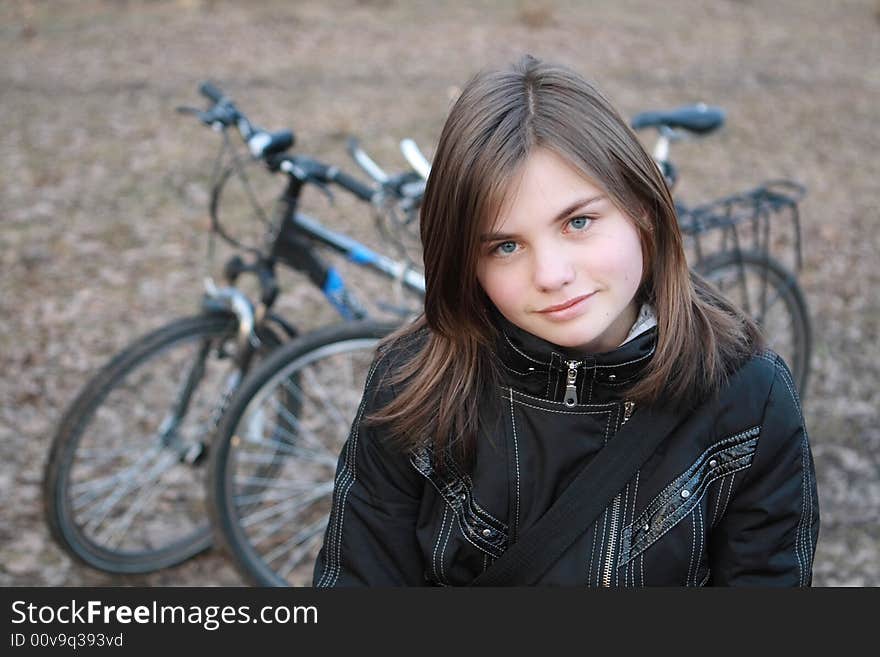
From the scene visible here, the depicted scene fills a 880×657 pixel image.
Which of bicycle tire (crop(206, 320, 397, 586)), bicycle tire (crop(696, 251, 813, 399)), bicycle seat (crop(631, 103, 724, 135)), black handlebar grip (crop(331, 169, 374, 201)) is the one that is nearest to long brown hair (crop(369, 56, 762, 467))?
bicycle tire (crop(206, 320, 397, 586))

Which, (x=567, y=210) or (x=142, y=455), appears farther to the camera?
(x=142, y=455)

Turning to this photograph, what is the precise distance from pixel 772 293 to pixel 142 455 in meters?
2.65

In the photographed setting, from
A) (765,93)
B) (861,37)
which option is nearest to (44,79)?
(765,93)

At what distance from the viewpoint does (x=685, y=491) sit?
174 centimetres

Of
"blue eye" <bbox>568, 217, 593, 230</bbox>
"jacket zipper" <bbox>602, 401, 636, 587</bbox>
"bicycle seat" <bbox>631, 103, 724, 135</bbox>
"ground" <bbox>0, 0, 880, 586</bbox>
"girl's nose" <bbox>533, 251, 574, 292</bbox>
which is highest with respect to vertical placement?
"ground" <bbox>0, 0, 880, 586</bbox>

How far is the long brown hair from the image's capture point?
1593 millimetres

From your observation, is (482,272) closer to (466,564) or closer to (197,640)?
(466,564)

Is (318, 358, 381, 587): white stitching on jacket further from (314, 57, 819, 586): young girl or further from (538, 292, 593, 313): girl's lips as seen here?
(538, 292, 593, 313): girl's lips

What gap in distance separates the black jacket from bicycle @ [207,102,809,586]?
3.53ft

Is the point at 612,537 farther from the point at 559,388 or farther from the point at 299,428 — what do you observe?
the point at 299,428

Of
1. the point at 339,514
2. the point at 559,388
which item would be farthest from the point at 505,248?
the point at 339,514

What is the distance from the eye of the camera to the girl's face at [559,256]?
1.60 m

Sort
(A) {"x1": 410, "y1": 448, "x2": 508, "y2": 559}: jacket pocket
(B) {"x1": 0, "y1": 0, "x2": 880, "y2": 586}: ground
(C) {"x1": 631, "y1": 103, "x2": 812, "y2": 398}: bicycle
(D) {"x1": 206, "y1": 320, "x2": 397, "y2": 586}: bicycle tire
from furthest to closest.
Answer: (B) {"x1": 0, "y1": 0, "x2": 880, "y2": 586}: ground, (C) {"x1": 631, "y1": 103, "x2": 812, "y2": 398}: bicycle, (D) {"x1": 206, "y1": 320, "x2": 397, "y2": 586}: bicycle tire, (A) {"x1": 410, "y1": 448, "x2": 508, "y2": 559}: jacket pocket

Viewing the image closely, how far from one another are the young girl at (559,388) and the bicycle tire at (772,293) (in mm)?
1892
